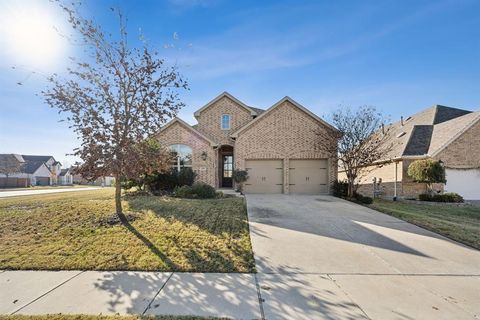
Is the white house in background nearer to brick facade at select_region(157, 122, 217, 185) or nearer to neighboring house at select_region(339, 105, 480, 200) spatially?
brick facade at select_region(157, 122, 217, 185)

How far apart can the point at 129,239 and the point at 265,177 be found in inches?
392

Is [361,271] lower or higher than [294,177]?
Answer: lower

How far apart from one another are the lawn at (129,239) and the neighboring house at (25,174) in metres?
38.6

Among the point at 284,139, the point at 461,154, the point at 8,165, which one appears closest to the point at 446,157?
the point at 461,154

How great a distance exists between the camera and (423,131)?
17000mm

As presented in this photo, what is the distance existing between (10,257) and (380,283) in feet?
24.2

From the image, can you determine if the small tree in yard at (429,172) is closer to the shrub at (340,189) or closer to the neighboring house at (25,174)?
the shrub at (340,189)

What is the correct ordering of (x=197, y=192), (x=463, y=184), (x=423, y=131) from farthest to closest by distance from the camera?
(x=423, y=131) → (x=463, y=184) → (x=197, y=192)

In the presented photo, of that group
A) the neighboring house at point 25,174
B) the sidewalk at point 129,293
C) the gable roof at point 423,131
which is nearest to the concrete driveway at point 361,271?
the sidewalk at point 129,293

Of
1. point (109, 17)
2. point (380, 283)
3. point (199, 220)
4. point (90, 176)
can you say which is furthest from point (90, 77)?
point (380, 283)

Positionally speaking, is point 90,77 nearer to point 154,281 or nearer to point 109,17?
point 109,17

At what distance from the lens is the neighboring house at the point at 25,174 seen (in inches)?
1417

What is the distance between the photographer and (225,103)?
17250mm

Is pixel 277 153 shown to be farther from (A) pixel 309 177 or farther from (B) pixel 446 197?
(B) pixel 446 197
